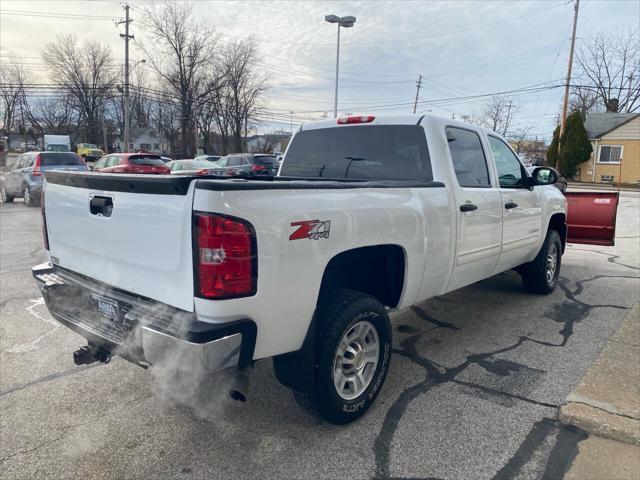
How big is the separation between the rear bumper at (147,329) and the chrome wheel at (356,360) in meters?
0.74

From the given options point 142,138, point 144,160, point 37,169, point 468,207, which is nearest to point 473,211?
point 468,207

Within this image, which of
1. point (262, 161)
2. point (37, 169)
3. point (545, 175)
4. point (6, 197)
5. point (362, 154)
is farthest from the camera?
point (262, 161)

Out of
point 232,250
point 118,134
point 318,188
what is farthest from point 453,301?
point 118,134

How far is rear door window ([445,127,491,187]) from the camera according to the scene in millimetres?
4023

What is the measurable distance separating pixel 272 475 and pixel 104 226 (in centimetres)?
168

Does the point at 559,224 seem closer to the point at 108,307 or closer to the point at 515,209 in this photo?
the point at 515,209

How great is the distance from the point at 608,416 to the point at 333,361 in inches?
72.6

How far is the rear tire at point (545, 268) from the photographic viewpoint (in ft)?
19.1

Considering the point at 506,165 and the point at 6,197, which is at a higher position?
the point at 506,165

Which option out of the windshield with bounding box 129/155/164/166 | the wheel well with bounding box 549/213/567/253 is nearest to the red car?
the windshield with bounding box 129/155/164/166

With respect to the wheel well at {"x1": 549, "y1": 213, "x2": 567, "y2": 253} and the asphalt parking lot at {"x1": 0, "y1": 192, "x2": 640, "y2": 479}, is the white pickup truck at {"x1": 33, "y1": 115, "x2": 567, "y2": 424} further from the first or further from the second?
the wheel well at {"x1": 549, "y1": 213, "x2": 567, "y2": 253}

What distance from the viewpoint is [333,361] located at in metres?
2.79

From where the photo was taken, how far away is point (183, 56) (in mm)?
48781

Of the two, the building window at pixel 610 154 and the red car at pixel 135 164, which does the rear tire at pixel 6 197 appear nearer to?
the red car at pixel 135 164
